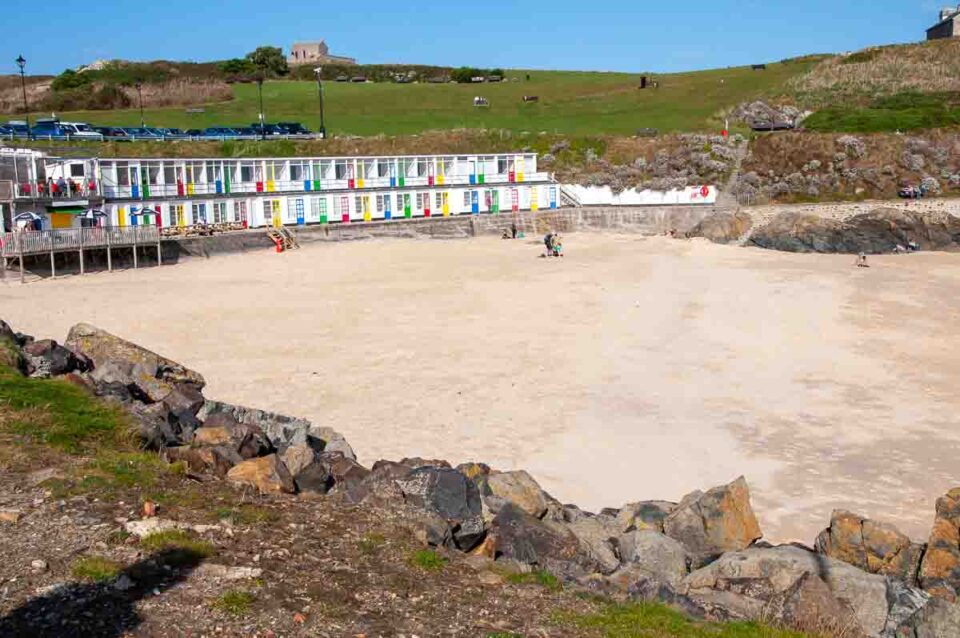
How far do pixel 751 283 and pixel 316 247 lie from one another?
2152 cm

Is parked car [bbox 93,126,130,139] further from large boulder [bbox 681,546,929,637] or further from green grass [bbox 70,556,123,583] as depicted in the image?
large boulder [bbox 681,546,929,637]

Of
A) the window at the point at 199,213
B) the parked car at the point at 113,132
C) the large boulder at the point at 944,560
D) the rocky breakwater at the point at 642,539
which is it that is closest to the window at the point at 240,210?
the window at the point at 199,213

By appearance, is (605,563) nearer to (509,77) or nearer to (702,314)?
(702,314)

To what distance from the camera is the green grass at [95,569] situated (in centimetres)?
859

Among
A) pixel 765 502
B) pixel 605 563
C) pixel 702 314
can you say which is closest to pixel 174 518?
pixel 605 563

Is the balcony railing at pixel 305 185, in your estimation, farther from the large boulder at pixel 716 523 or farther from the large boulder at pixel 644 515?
the large boulder at pixel 716 523

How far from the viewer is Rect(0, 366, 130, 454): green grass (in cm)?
1270

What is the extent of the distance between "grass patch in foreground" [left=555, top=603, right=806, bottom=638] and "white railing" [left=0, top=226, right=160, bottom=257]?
32071mm

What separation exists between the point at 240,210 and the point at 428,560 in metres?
40.2

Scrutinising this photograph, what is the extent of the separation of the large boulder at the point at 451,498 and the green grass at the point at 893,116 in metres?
57.6

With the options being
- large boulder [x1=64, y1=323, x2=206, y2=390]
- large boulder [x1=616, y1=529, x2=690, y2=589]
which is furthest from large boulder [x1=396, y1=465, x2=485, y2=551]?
large boulder [x1=64, y1=323, x2=206, y2=390]

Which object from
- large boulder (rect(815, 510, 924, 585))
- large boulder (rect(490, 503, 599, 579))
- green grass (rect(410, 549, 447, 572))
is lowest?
large boulder (rect(815, 510, 924, 585))

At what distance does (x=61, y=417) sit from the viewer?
1359 cm

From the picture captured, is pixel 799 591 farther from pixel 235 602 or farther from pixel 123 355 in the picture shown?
pixel 123 355
